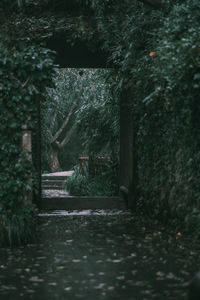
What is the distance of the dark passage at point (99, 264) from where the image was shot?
4.41 meters

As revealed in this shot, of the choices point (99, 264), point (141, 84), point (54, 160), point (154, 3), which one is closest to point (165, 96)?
point (154, 3)

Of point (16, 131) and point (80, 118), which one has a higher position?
point (80, 118)

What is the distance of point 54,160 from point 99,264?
16.8m

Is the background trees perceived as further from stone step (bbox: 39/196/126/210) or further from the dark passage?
the dark passage

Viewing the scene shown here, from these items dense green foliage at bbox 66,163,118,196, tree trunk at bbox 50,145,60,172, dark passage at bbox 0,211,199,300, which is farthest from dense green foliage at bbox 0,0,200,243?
tree trunk at bbox 50,145,60,172

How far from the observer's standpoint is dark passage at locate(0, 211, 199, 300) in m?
4.41

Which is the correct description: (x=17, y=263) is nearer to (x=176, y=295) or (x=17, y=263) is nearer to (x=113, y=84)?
(x=176, y=295)

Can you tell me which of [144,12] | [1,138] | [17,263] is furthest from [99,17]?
[17,263]

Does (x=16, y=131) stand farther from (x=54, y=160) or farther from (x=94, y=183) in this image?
(x=54, y=160)

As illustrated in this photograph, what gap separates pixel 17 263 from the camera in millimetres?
5562

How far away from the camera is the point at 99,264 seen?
5.47 metres

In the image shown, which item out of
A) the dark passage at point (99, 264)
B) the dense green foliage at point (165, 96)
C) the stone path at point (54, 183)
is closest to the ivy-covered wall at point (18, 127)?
the dark passage at point (99, 264)

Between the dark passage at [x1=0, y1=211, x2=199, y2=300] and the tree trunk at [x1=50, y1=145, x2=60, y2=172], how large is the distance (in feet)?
45.2

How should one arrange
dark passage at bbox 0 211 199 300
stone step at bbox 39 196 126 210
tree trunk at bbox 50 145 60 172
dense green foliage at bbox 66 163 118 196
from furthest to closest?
tree trunk at bbox 50 145 60 172, dense green foliage at bbox 66 163 118 196, stone step at bbox 39 196 126 210, dark passage at bbox 0 211 199 300
